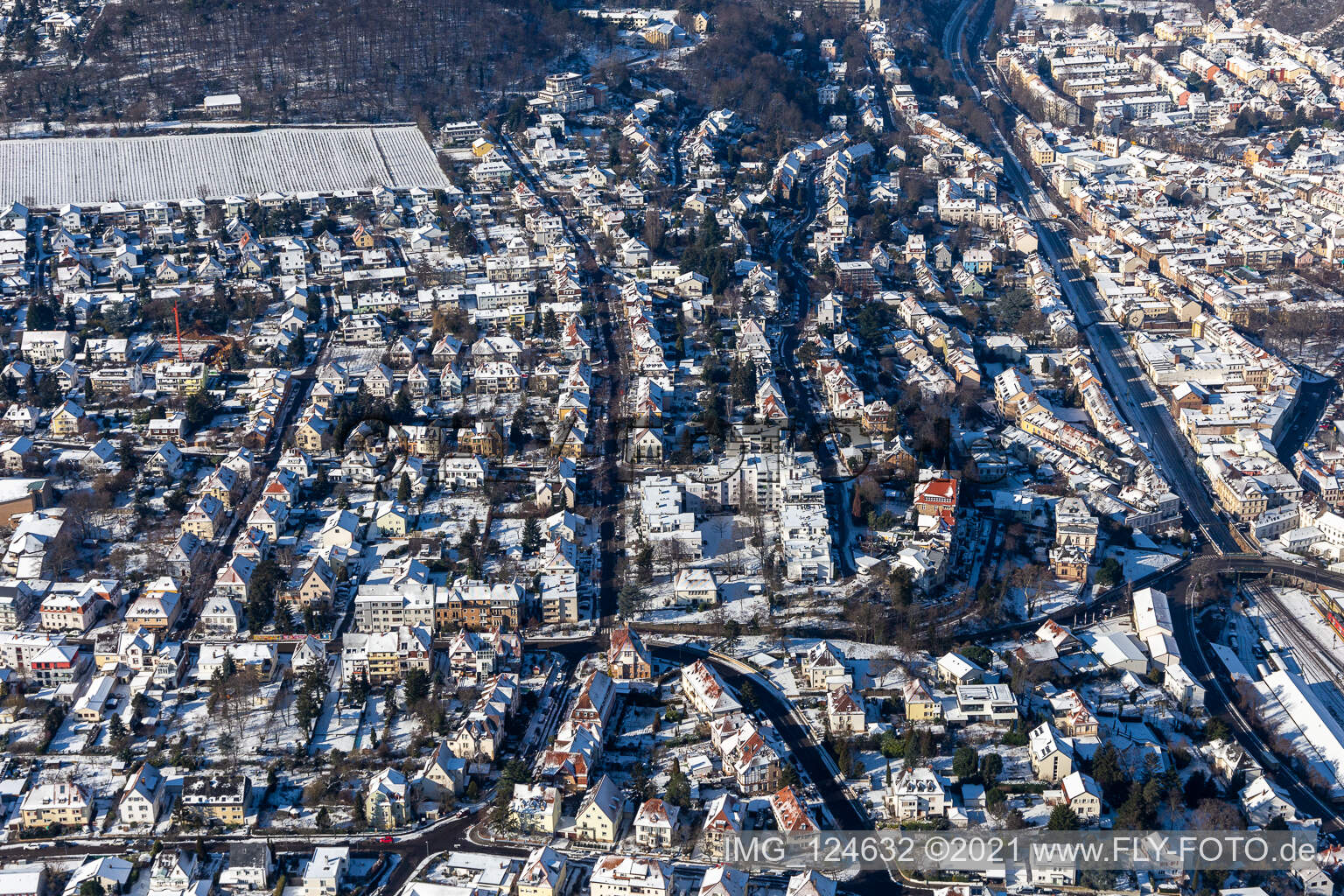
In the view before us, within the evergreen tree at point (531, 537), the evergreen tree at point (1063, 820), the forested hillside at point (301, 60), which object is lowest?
the forested hillside at point (301, 60)

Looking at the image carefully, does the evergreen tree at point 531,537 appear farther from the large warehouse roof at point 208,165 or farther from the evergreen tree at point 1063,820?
the large warehouse roof at point 208,165

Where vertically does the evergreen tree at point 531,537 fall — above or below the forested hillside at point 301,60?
above

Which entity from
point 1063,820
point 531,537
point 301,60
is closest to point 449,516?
point 531,537

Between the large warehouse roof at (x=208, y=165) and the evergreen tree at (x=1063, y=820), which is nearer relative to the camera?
the evergreen tree at (x=1063, y=820)

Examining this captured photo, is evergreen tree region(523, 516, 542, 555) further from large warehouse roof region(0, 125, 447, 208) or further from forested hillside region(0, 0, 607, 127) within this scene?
forested hillside region(0, 0, 607, 127)

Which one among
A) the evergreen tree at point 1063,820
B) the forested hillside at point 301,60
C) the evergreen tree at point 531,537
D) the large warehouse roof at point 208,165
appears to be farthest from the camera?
the forested hillside at point 301,60

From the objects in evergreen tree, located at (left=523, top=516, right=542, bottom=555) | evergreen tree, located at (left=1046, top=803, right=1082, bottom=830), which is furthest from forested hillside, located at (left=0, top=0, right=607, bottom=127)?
evergreen tree, located at (left=1046, top=803, right=1082, bottom=830)

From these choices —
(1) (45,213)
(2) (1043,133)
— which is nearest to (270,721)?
(1) (45,213)

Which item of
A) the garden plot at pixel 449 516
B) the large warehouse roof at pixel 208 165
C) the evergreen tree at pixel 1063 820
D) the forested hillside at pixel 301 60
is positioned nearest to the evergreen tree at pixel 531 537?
the garden plot at pixel 449 516
